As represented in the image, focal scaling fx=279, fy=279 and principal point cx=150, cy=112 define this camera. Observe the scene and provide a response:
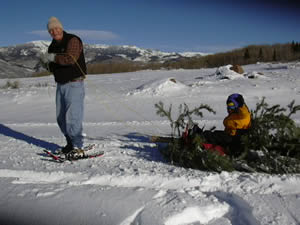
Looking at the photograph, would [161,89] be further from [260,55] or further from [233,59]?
[260,55]

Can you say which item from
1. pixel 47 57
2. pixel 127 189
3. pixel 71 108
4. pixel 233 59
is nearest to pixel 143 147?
pixel 71 108

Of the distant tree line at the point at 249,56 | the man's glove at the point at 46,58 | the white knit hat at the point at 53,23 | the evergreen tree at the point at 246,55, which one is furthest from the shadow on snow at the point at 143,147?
the evergreen tree at the point at 246,55

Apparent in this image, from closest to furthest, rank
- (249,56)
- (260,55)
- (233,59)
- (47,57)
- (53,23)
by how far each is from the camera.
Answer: (53,23) → (47,57) → (260,55) → (249,56) → (233,59)

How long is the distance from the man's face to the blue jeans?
0.64 meters

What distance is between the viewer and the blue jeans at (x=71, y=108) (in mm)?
3941

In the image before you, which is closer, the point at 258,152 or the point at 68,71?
the point at 258,152

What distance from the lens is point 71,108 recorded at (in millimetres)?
3938

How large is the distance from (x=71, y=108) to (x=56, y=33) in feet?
3.43

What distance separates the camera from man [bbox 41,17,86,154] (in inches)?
150

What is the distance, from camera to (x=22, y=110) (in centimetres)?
899

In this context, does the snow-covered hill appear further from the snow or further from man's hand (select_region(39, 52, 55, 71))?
the snow

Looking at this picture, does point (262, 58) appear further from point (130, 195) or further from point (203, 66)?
point (130, 195)

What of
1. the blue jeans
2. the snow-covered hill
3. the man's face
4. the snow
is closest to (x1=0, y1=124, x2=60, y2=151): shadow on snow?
the snow

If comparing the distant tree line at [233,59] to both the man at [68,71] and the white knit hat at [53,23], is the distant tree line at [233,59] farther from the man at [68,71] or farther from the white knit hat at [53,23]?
the white knit hat at [53,23]
